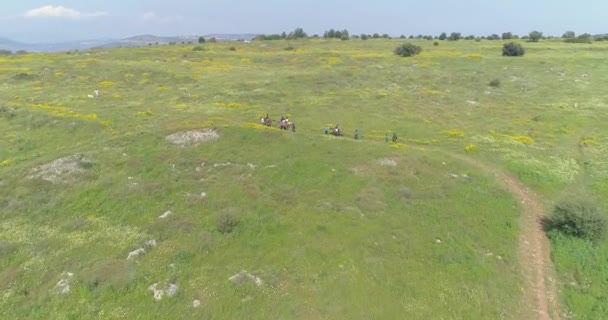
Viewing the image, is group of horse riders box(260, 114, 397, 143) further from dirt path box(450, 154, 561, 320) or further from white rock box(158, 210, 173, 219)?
white rock box(158, 210, 173, 219)

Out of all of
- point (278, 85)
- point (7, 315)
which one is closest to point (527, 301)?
point (7, 315)

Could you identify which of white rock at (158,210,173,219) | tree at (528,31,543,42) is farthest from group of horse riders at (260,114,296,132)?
tree at (528,31,543,42)

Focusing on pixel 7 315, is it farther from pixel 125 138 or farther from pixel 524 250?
pixel 524 250

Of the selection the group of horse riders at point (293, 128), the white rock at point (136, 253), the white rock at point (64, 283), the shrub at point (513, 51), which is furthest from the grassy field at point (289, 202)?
the shrub at point (513, 51)

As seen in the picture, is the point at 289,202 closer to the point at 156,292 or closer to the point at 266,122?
the point at 156,292

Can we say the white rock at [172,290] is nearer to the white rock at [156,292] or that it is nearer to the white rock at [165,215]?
the white rock at [156,292]

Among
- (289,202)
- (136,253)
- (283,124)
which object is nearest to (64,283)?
(136,253)
